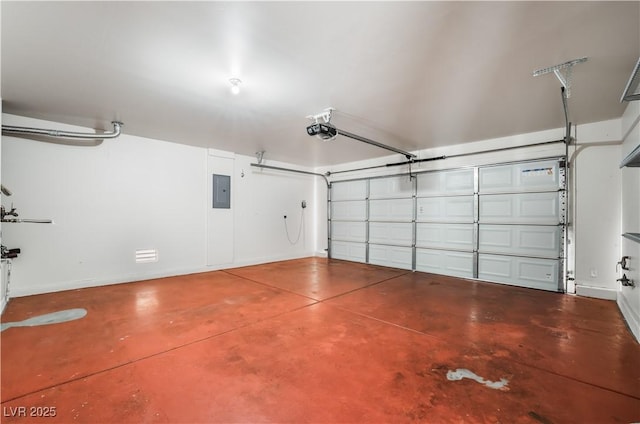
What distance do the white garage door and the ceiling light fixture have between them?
14.1ft

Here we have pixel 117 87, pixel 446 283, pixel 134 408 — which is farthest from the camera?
pixel 446 283

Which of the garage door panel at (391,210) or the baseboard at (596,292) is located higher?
the garage door panel at (391,210)

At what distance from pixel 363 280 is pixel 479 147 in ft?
11.0

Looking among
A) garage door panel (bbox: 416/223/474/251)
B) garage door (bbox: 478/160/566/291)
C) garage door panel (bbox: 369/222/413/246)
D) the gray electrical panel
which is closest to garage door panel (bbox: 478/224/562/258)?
garage door (bbox: 478/160/566/291)

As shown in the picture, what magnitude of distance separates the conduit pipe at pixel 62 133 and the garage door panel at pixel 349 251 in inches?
212

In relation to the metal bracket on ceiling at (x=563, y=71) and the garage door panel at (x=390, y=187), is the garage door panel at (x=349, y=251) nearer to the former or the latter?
the garage door panel at (x=390, y=187)

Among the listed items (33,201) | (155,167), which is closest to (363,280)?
(155,167)

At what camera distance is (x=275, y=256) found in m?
7.02

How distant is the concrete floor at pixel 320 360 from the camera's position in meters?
1.63

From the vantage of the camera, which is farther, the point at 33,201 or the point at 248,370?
the point at 33,201

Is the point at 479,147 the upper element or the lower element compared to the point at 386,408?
upper

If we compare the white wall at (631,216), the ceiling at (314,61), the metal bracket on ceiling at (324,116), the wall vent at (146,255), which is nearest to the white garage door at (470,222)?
the white wall at (631,216)

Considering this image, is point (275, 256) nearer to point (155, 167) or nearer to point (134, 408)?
point (155, 167)

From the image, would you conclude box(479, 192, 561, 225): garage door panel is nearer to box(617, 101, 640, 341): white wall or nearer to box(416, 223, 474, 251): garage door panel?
box(416, 223, 474, 251): garage door panel
